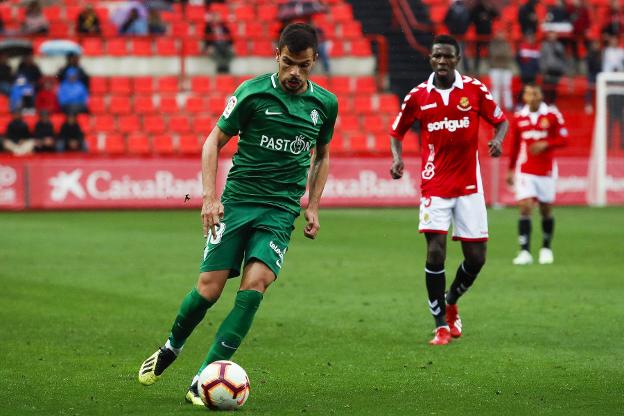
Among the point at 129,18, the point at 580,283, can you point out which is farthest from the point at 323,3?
the point at 580,283

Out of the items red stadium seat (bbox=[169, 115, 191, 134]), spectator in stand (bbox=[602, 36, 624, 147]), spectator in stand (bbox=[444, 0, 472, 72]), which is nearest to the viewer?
spectator in stand (bbox=[602, 36, 624, 147])

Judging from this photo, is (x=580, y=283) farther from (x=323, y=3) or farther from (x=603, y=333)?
(x=323, y=3)

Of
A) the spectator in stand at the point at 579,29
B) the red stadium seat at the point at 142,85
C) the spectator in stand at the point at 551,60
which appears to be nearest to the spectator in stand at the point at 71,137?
the red stadium seat at the point at 142,85

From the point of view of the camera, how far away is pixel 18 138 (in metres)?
25.1

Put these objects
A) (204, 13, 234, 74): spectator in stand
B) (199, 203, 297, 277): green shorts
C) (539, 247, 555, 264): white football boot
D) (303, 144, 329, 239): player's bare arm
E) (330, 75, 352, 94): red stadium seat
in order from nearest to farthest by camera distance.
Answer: (199, 203, 297, 277): green shorts → (303, 144, 329, 239): player's bare arm → (539, 247, 555, 264): white football boot → (204, 13, 234, 74): spectator in stand → (330, 75, 352, 94): red stadium seat

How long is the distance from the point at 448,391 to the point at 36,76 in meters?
20.4

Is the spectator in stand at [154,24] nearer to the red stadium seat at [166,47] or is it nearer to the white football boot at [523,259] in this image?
the red stadium seat at [166,47]

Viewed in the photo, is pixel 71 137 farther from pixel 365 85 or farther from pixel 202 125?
pixel 365 85

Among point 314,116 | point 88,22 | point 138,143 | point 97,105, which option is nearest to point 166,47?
point 88,22

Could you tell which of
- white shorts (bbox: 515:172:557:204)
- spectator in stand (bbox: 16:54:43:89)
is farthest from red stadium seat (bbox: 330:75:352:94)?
white shorts (bbox: 515:172:557:204)

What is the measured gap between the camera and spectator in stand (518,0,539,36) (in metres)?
31.0

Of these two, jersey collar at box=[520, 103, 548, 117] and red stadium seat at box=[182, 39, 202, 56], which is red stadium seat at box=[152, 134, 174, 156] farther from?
jersey collar at box=[520, 103, 548, 117]

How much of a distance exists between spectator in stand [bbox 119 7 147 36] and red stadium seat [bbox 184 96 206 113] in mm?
2106

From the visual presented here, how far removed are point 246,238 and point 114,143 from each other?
2001 centimetres
